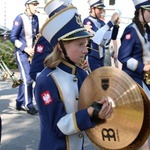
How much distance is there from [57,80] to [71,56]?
171 millimetres

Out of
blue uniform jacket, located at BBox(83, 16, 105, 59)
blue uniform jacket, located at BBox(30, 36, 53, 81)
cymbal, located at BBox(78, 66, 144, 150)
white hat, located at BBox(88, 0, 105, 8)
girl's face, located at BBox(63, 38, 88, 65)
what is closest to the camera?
cymbal, located at BBox(78, 66, 144, 150)

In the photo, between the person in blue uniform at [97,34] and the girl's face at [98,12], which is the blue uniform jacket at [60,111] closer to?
the person in blue uniform at [97,34]

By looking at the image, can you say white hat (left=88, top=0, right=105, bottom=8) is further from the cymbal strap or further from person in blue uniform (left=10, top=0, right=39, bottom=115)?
the cymbal strap

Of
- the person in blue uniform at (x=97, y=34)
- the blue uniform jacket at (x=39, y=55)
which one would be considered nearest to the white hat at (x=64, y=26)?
the blue uniform jacket at (x=39, y=55)

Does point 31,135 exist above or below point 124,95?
below

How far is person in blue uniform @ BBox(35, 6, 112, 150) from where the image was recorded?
2574 millimetres

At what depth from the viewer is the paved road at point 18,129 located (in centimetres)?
566

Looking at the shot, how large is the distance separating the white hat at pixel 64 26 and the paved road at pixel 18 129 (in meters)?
3.05

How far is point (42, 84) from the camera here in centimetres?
266

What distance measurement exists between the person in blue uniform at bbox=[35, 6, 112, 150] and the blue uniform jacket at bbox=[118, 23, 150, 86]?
1986mm

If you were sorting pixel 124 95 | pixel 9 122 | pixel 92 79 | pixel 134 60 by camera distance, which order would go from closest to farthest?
1. pixel 124 95
2. pixel 92 79
3. pixel 134 60
4. pixel 9 122

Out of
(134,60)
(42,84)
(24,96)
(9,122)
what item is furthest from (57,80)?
(24,96)

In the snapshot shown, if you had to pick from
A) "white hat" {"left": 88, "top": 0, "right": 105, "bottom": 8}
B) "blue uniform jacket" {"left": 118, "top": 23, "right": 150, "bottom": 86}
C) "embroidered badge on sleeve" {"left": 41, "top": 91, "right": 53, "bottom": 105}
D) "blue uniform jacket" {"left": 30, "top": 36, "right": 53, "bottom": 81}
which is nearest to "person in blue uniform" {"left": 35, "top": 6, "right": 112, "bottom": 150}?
"embroidered badge on sleeve" {"left": 41, "top": 91, "right": 53, "bottom": 105}

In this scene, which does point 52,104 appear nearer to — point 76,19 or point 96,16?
point 76,19
